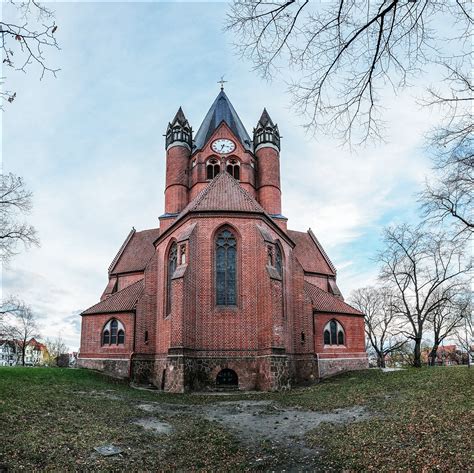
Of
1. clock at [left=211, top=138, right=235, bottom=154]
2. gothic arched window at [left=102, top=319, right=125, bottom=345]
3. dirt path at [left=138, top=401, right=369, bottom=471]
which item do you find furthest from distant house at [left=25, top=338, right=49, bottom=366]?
dirt path at [left=138, top=401, right=369, bottom=471]

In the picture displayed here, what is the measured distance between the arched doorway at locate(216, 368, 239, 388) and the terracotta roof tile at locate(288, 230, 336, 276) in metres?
17.8

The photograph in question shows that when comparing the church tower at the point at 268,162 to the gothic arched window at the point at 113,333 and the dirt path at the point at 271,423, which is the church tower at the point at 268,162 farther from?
the dirt path at the point at 271,423

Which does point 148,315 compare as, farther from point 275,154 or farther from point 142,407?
point 275,154

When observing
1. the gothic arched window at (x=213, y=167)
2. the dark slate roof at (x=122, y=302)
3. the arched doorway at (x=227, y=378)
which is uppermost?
the gothic arched window at (x=213, y=167)

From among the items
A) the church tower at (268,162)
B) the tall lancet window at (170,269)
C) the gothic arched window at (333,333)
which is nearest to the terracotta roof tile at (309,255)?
the church tower at (268,162)

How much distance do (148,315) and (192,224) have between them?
7.22 m

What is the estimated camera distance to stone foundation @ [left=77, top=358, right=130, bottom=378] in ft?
84.4

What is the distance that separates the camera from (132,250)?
37.1 m

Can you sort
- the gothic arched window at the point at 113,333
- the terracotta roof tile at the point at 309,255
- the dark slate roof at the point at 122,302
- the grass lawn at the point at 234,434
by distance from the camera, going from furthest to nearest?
the terracotta roof tile at the point at 309,255 → the dark slate roof at the point at 122,302 → the gothic arched window at the point at 113,333 → the grass lawn at the point at 234,434

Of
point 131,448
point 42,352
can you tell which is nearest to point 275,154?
point 131,448

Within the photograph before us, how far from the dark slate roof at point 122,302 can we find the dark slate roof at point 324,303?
11844 millimetres

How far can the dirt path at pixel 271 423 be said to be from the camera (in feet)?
27.2

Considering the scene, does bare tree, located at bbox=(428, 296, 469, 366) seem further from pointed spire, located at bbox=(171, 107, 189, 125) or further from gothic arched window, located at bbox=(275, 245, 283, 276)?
pointed spire, located at bbox=(171, 107, 189, 125)

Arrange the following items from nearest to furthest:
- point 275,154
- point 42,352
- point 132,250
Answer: point 275,154 < point 132,250 < point 42,352
